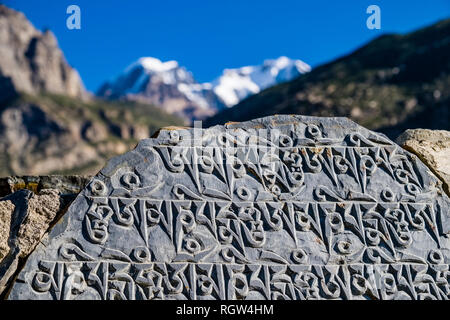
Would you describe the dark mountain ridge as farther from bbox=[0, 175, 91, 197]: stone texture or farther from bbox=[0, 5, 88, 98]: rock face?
bbox=[0, 5, 88, 98]: rock face

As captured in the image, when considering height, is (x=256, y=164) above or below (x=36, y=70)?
below

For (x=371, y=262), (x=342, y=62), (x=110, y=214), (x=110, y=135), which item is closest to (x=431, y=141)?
(x=371, y=262)

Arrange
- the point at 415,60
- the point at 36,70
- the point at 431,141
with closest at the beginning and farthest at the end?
the point at 431,141 < the point at 415,60 < the point at 36,70

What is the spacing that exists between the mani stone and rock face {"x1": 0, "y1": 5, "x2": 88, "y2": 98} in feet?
289

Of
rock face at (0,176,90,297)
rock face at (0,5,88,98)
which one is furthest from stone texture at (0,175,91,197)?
rock face at (0,5,88,98)

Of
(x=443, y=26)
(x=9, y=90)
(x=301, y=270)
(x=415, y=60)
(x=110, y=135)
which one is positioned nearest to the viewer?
(x=301, y=270)

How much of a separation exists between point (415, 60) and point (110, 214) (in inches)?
1556

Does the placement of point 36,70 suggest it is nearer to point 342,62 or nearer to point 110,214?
point 342,62

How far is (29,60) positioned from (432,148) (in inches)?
3883

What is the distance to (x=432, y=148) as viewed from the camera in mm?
5184

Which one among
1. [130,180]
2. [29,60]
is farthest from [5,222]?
[29,60]

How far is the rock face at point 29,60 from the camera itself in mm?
90625

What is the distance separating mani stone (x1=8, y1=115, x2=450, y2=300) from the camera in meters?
4.21
